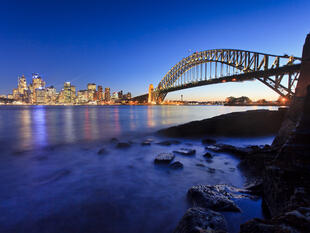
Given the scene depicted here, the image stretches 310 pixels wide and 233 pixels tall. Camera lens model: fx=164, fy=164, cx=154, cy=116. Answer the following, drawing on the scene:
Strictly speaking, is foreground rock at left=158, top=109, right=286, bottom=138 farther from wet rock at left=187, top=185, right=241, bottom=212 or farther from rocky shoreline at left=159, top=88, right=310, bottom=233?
wet rock at left=187, top=185, right=241, bottom=212

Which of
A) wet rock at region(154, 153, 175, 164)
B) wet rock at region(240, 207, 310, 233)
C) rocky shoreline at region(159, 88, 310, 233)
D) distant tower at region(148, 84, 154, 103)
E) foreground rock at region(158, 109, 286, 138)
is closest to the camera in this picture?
wet rock at region(240, 207, 310, 233)

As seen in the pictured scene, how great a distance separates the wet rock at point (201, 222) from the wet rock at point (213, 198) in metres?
0.45

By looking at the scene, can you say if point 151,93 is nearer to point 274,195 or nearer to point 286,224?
point 274,195

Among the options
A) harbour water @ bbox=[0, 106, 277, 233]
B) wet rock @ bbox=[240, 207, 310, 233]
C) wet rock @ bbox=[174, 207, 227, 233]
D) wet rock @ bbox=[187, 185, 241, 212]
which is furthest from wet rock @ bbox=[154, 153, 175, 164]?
wet rock @ bbox=[240, 207, 310, 233]

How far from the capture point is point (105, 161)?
15.8 feet

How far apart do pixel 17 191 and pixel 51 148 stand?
143 inches

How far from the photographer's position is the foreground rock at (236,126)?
8234 millimetres

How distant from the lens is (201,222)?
1701 mm

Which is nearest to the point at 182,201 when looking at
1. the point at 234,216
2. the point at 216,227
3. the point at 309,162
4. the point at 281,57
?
the point at 234,216

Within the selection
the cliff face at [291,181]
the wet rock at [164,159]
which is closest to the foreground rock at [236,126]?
the wet rock at [164,159]

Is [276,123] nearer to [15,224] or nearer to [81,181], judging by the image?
[81,181]

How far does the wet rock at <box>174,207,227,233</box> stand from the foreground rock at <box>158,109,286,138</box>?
20.0ft

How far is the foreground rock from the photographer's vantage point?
8234 millimetres

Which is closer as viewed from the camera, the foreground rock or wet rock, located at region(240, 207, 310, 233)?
wet rock, located at region(240, 207, 310, 233)
